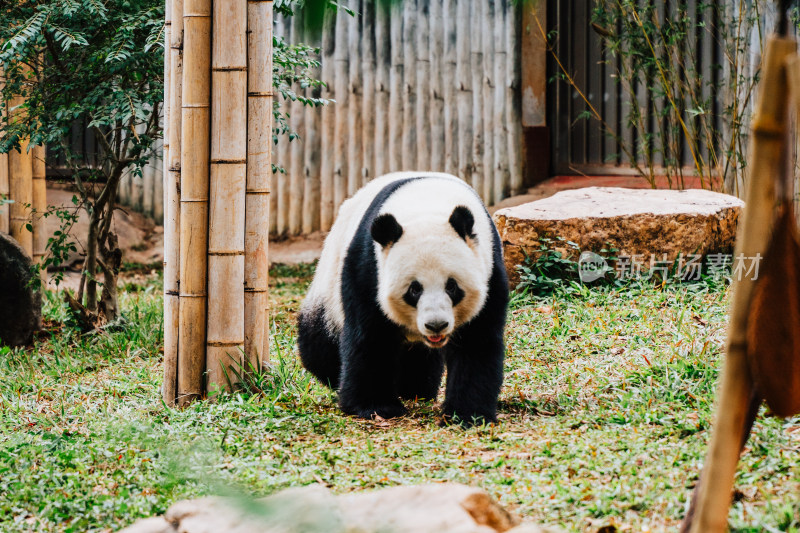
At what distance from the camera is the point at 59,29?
4.76m

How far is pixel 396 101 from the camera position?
8508 millimetres

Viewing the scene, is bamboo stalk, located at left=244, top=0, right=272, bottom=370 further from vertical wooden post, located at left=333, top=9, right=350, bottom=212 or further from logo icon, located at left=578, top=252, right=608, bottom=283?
vertical wooden post, located at left=333, top=9, right=350, bottom=212

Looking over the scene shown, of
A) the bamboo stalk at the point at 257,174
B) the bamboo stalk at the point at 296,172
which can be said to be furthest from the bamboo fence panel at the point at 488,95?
the bamboo stalk at the point at 257,174

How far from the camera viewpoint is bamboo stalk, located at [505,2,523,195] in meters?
8.16

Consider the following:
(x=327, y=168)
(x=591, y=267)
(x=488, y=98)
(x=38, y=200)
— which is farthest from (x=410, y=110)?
(x=38, y=200)

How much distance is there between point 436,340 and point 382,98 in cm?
537

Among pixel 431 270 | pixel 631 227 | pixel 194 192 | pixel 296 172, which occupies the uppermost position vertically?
pixel 296 172

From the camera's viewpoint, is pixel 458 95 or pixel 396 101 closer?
pixel 458 95

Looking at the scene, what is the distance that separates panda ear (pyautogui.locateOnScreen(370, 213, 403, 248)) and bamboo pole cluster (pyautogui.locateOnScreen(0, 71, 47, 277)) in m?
3.74

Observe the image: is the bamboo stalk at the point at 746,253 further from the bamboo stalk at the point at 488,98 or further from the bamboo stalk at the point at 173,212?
the bamboo stalk at the point at 488,98

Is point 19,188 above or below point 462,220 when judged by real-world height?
above

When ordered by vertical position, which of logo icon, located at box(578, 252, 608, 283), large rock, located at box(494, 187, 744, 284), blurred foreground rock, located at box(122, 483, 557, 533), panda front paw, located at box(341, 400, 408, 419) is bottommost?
panda front paw, located at box(341, 400, 408, 419)

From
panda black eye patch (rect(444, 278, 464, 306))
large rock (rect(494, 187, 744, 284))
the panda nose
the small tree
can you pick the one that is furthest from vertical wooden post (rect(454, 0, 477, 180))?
the panda nose

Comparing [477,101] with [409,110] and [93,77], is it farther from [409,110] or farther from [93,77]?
[93,77]
